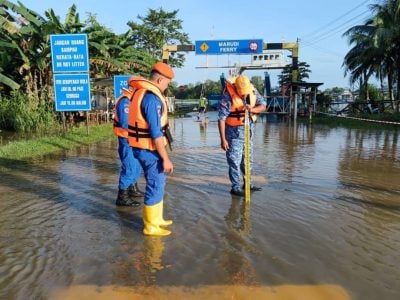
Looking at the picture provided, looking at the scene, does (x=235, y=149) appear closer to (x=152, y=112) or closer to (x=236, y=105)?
(x=236, y=105)

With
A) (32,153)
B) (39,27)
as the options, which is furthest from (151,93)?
(39,27)

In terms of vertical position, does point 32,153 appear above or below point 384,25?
below

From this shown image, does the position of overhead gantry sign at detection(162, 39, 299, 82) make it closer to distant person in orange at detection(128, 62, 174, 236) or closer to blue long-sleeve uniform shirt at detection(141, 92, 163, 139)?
distant person in orange at detection(128, 62, 174, 236)

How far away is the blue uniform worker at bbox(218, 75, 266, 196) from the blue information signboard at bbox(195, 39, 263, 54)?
21.2m

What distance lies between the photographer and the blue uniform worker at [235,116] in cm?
607

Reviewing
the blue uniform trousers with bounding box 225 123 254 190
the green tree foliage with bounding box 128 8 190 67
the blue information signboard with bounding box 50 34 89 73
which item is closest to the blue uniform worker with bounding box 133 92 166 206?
the blue uniform trousers with bounding box 225 123 254 190

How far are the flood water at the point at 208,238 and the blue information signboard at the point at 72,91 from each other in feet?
18.8

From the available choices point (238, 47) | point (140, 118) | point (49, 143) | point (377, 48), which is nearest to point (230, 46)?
point (238, 47)

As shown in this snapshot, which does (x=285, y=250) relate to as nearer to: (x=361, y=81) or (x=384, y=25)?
(x=384, y=25)

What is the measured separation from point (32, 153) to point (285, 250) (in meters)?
7.88

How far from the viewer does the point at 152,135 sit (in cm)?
430

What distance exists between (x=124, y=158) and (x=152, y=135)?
1.61m

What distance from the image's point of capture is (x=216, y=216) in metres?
5.21

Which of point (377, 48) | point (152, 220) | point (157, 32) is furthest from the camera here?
point (157, 32)
